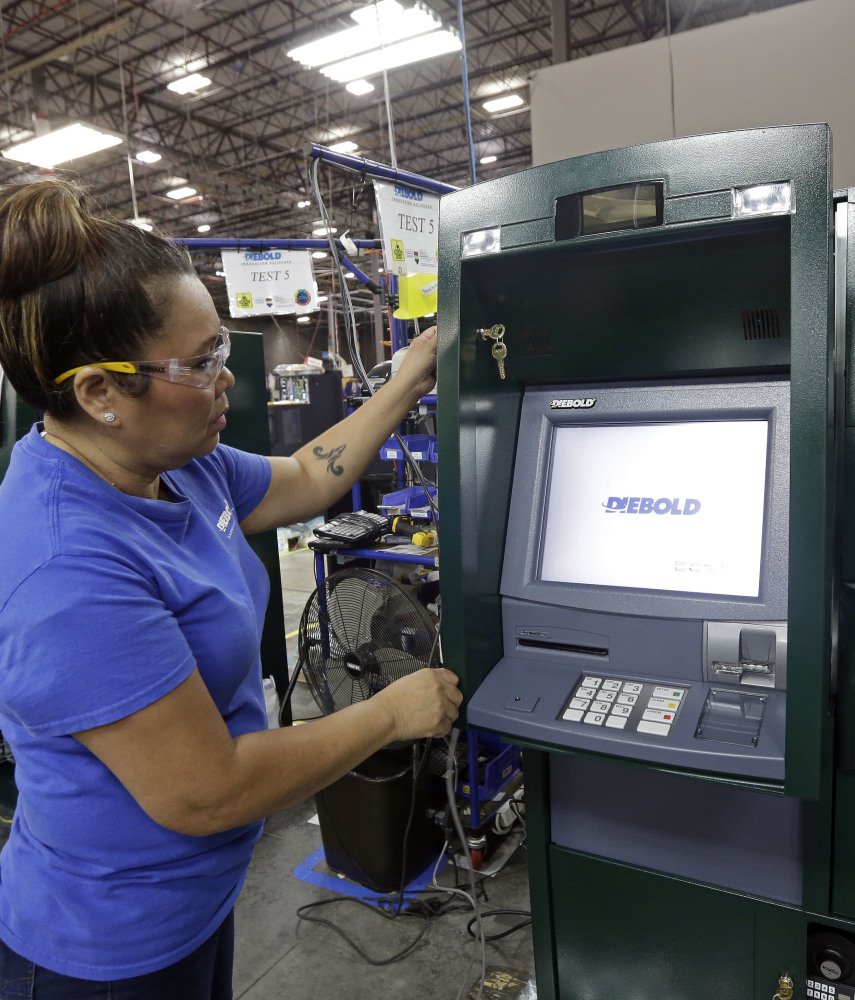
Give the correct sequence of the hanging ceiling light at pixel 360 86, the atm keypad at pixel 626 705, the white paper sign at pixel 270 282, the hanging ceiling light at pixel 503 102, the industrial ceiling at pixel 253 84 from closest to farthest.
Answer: the atm keypad at pixel 626 705
the white paper sign at pixel 270 282
the hanging ceiling light at pixel 360 86
the industrial ceiling at pixel 253 84
the hanging ceiling light at pixel 503 102

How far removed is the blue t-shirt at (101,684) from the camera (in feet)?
2.56

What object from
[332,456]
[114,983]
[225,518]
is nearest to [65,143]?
[332,456]

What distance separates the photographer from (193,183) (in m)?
12.0

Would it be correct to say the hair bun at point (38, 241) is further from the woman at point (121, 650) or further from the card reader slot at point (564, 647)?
the card reader slot at point (564, 647)

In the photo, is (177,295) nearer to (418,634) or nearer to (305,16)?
(418,634)

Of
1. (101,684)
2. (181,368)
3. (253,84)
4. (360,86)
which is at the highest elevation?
(253,84)

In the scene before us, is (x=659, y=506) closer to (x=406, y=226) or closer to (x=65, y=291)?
(x=65, y=291)

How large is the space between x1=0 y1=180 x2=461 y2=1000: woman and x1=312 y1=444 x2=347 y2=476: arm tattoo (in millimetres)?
408

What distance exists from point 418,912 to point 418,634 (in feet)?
2.95

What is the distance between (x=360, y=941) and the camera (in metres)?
2.19

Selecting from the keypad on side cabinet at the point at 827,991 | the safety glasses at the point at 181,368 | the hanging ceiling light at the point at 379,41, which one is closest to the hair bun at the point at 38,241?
the safety glasses at the point at 181,368

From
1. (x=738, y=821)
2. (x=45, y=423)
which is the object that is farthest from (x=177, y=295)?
(x=738, y=821)

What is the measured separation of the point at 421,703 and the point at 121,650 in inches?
18.4

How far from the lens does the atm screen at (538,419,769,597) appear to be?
45.1 inches
